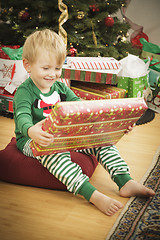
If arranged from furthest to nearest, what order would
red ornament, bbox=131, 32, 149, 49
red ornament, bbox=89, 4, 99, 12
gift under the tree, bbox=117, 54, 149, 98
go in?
red ornament, bbox=131, 32, 149, 49, red ornament, bbox=89, 4, 99, 12, gift under the tree, bbox=117, 54, 149, 98

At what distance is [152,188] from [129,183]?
12 cm

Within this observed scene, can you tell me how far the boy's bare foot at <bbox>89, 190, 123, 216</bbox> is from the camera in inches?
37.5

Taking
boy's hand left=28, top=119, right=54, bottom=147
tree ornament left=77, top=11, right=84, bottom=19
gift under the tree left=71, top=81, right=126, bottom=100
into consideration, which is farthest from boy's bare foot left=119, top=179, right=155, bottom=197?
tree ornament left=77, top=11, right=84, bottom=19

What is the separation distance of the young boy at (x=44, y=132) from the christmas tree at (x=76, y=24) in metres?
1.10

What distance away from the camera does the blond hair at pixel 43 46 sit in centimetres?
104

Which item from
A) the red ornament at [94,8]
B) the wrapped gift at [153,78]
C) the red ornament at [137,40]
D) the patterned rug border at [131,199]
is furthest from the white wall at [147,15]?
the patterned rug border at [131,199]

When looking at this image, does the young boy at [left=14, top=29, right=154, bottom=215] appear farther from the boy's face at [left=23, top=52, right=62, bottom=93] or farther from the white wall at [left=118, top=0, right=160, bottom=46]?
the white wall at [left=118, top=0, right=160, bottom=46]

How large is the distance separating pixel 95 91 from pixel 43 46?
0.85m

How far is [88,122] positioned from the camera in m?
0.93

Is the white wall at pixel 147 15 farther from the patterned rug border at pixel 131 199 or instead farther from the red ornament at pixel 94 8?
the patterned rug border at pixel 131 199

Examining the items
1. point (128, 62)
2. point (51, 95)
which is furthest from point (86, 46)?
point (51, 95)

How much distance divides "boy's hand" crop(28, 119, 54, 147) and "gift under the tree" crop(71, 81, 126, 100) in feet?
2.96

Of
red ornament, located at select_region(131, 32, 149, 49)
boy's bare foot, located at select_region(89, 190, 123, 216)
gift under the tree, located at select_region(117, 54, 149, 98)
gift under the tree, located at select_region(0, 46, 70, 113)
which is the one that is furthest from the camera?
red ornament, located at select_region(131, 32, 149, 49)

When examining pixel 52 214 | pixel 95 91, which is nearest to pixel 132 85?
pixel 95 91
